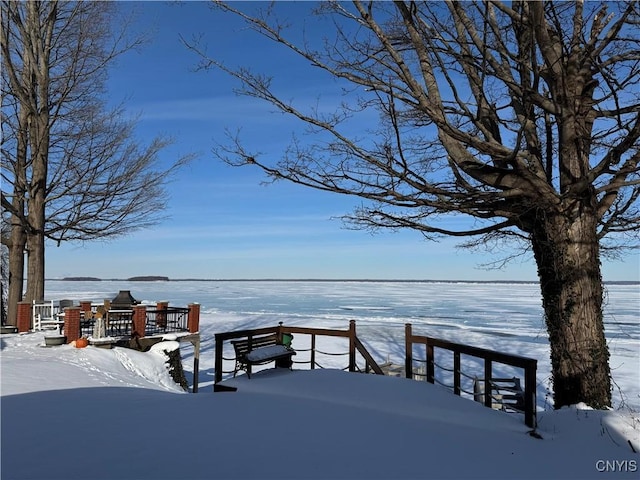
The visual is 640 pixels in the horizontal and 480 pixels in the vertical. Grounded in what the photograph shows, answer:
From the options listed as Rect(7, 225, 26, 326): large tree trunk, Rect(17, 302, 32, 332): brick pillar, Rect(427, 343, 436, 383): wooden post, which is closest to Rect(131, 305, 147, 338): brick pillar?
Rect(17, 302, 32, 332): brick pillar

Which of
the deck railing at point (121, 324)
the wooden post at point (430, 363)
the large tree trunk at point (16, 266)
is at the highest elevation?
the large tree trunk at point (16, 266)

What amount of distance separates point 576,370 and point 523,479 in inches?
122

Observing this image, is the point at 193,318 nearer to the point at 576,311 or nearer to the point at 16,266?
the point at 16,266

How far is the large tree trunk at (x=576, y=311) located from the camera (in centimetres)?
666

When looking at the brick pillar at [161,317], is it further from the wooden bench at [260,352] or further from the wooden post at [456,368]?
the wooden post at [456,368]

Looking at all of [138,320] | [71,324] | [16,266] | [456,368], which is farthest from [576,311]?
[16,266]

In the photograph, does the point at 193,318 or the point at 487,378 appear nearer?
the point at 487,378

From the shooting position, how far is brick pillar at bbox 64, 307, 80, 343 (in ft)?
49.1

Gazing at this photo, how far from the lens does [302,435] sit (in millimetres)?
5109

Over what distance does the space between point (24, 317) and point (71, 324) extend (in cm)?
468

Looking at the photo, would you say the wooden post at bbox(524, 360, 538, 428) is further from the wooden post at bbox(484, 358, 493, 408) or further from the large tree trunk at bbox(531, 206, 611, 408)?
the large tree trunk at bbox(531, 206, 611, 408)

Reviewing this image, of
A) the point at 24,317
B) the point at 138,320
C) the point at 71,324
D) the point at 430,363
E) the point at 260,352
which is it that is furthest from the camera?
the point at 24,317

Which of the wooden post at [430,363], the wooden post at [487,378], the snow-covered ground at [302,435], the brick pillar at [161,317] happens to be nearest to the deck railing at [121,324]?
the brick pillar at [161,317]

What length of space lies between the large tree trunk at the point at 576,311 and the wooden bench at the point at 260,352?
448cm
